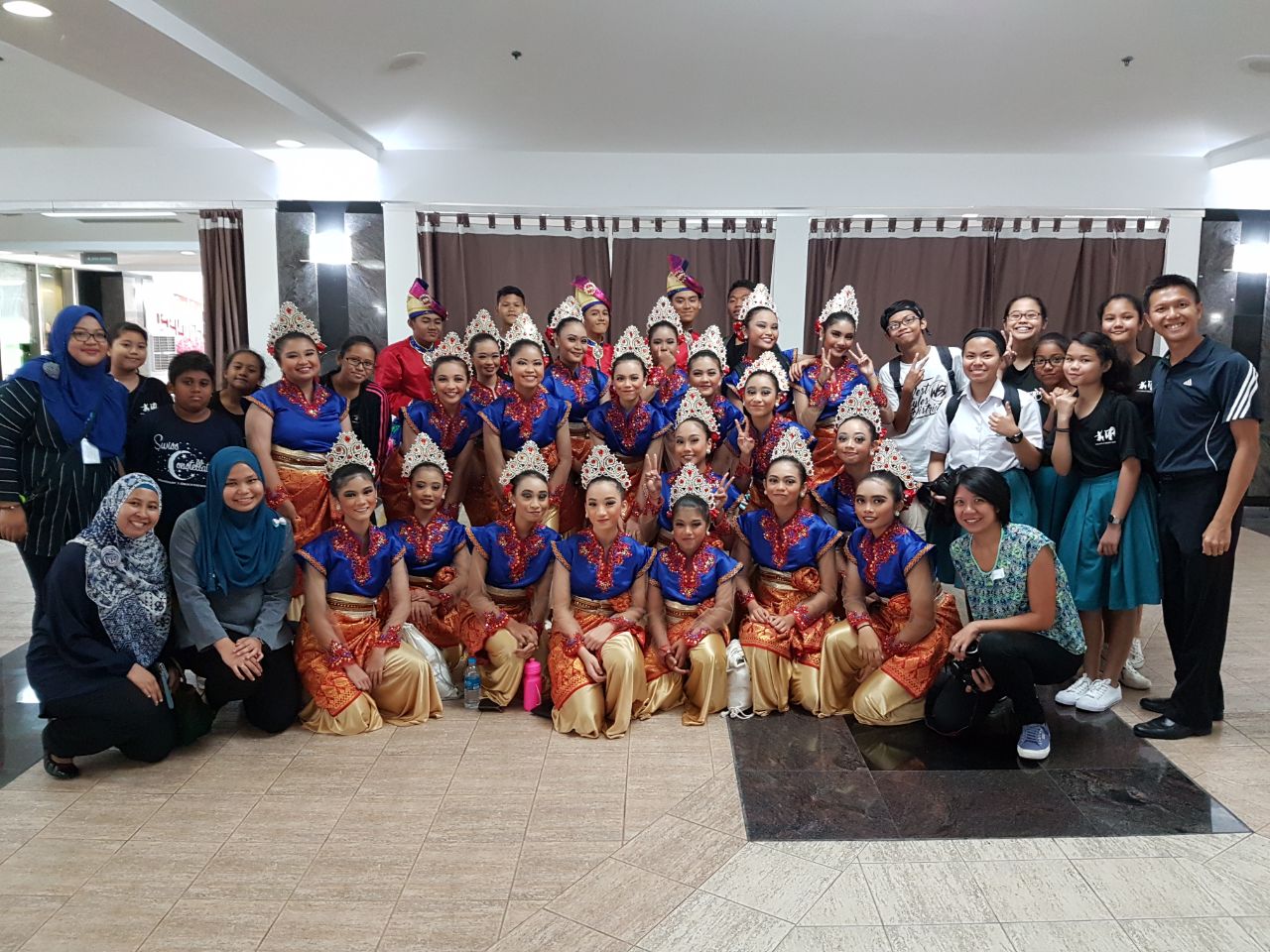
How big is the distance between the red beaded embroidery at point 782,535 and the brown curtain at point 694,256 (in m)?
3.73

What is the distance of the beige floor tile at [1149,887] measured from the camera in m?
2.32

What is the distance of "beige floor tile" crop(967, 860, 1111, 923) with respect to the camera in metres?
2.30

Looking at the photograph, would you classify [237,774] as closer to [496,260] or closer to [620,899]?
[620,899]

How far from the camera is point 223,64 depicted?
177 inches

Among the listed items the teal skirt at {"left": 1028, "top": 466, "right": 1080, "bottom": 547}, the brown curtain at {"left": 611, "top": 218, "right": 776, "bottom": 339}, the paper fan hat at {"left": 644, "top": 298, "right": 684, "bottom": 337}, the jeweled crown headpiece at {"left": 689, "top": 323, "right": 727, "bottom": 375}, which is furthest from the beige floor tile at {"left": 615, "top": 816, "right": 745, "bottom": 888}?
the brown curtain at {"left": 611, "top": 218, "right": 776, "bottom": 339}

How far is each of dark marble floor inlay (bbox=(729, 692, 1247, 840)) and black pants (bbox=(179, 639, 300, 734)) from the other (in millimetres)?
1661

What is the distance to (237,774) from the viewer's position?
3.04m

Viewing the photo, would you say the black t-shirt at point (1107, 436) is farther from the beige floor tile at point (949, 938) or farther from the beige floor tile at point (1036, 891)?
the beige floor tile at point (949, 938)

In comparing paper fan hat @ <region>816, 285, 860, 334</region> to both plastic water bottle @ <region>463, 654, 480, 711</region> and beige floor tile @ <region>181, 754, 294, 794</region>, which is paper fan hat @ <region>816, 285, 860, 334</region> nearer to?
plastic water bottle @ <region>463, 654, 480, 711</region>

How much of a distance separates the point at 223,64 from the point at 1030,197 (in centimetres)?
563

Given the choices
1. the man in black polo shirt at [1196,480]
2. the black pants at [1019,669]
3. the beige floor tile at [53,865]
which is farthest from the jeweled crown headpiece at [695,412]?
the beige floor tile at [53,865]

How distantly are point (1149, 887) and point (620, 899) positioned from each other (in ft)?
4.65

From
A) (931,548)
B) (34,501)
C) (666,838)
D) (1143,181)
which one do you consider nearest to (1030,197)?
(1143,181)

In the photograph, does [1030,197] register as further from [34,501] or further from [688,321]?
[34,501]
